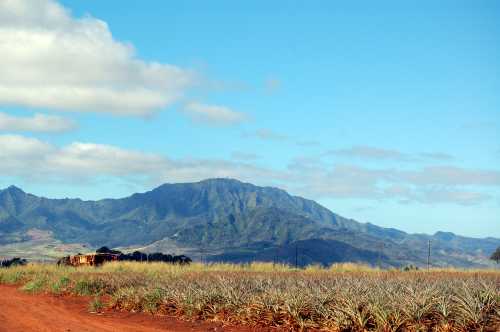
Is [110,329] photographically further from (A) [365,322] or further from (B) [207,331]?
(A) [365,322]

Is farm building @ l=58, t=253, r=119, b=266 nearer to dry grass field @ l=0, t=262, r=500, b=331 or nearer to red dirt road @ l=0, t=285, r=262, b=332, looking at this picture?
red dirt road @ l=0, t=285, r=262, b=332

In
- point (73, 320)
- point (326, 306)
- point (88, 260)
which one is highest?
point (88, 260)

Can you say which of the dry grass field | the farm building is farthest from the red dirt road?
→ the farm building

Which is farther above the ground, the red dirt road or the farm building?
the farm building

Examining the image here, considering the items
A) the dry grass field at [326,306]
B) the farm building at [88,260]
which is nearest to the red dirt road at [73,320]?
the dry grass field at [326,306]

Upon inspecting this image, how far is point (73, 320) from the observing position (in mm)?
16016

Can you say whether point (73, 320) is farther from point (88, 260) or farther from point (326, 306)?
Result: point (88, 260)

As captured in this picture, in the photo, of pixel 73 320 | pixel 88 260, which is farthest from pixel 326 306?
pixel 88 260

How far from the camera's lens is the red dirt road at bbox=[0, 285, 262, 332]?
47.4 feet

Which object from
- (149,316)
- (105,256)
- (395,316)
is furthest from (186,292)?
(105,256)

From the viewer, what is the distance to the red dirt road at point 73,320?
47.4 ft

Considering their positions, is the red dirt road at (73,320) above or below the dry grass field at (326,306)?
below

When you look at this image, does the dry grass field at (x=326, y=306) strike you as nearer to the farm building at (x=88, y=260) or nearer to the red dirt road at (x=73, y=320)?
the red dirt road at (x=73, y=320)

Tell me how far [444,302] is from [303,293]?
3435mm
